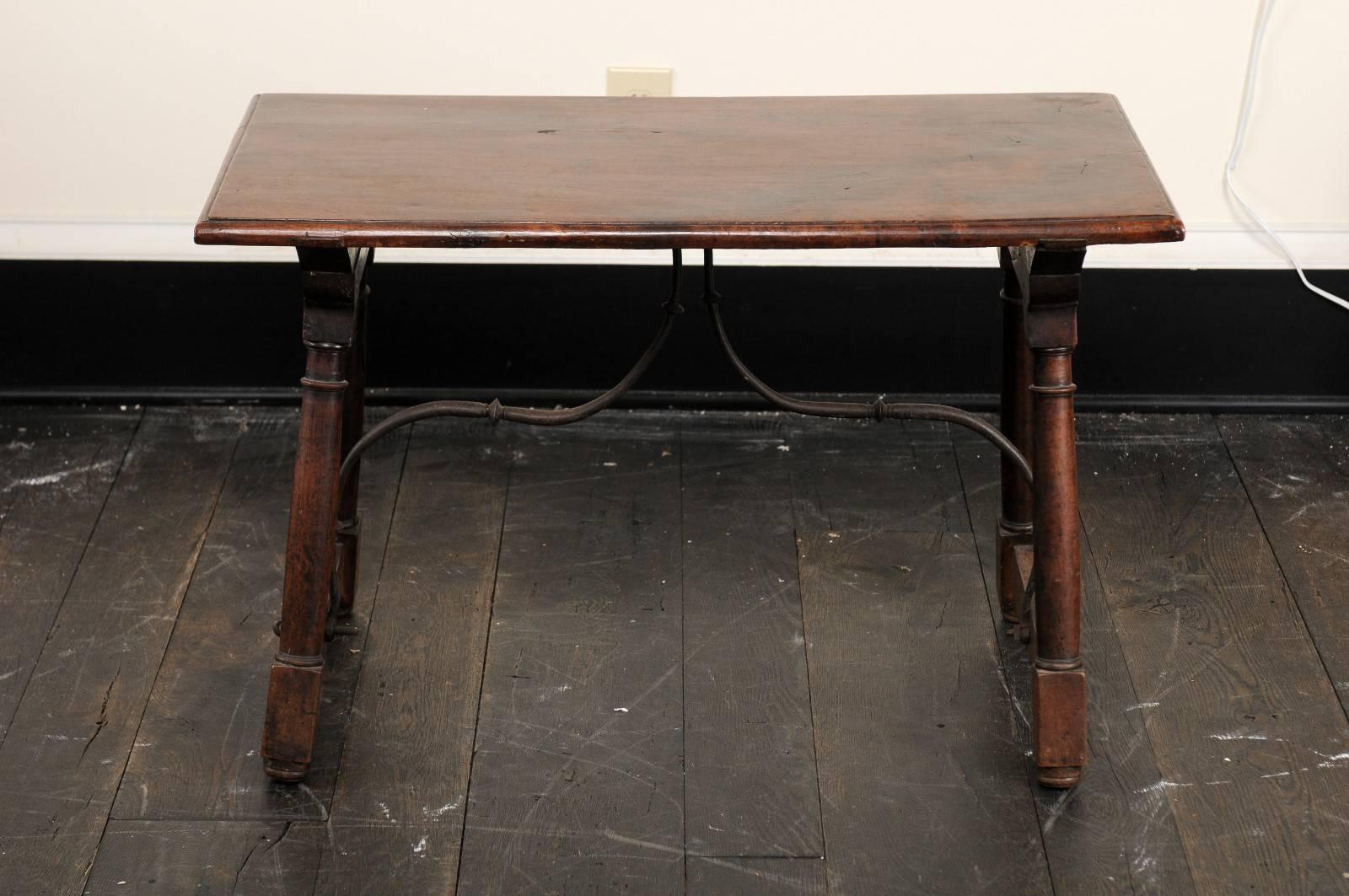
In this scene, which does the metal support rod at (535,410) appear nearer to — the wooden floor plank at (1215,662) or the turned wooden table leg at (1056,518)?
the turned wooden table leg at (1056,518)

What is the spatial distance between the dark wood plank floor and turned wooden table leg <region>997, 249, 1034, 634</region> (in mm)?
60

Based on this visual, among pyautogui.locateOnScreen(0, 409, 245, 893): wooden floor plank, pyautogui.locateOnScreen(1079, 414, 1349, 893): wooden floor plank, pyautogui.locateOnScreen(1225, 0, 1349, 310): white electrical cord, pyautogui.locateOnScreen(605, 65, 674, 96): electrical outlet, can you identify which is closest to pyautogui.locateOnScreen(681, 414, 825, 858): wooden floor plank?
pyautogui.locateOnScreen(1079, 414, 1349, 893): wooden floor plank

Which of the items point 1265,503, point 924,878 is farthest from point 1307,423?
point 924,878

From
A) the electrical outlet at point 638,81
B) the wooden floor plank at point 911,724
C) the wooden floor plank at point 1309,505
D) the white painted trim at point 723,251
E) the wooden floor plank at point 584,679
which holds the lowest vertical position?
the wooden floor plank at point 584,679

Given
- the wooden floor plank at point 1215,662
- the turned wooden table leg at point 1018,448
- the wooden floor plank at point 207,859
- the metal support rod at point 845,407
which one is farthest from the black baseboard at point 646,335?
the wooden floor plank at point 207,859

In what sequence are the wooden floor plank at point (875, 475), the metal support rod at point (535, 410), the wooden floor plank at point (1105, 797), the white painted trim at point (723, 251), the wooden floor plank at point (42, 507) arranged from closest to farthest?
the wooden floor plank at point (1105, 797) → the metal support rod at point (535, 410) → the wooden floor plank at point (42, 507) → the wooden floor plank at point (875, 475) → the white painted trim at point (723, 251)

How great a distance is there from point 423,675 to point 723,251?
0.83 meters

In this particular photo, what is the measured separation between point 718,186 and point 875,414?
1.17 feet

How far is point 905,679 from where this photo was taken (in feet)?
5.97

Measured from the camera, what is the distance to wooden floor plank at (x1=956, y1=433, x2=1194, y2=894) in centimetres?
155

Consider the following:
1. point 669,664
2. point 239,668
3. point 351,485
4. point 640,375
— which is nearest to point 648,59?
point 640,375

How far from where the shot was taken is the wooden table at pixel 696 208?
4.73 feet

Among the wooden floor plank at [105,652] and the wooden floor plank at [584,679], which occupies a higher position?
the wooden floor plank at [584,679]

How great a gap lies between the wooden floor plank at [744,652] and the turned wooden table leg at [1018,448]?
0.87 feet
